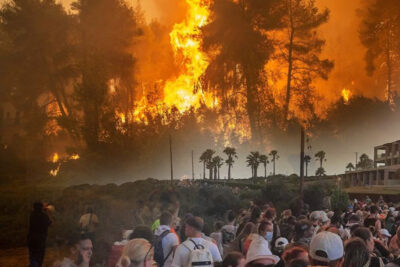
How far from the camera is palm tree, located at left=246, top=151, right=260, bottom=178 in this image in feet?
66.9

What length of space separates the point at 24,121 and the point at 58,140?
1.66 m

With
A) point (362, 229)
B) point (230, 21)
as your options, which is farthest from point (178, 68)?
point (362, 229)

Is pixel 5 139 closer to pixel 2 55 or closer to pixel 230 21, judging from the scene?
pixel 2 55

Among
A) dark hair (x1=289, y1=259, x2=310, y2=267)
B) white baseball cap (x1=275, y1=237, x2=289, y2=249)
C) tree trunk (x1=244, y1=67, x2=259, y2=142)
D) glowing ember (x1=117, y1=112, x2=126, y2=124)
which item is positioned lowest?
white baseball cap (x1=275, y1=237, x2=289, y2=249)

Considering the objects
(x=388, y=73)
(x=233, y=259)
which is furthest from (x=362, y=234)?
(x=388, y=73)

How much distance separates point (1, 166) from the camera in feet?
59.4

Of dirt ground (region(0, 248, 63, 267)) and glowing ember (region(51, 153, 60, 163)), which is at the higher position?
glowing ember (region(51, 153, 60, 163))

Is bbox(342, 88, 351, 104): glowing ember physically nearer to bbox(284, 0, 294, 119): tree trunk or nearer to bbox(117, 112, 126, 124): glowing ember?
bbox(284, 0, 294, 119): tree trunk

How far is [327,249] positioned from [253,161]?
53.8ft

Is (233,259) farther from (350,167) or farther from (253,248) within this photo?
(350,167)

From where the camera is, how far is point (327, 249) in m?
4.24

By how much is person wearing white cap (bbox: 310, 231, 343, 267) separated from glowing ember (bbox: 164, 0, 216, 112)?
20423mm

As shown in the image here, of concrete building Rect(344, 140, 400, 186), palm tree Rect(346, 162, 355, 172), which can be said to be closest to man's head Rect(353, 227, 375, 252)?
concrete building Rect(344, 140, 400, 186)

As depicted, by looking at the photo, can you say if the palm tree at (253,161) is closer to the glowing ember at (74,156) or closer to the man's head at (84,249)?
the glowing ember at (74,156)
